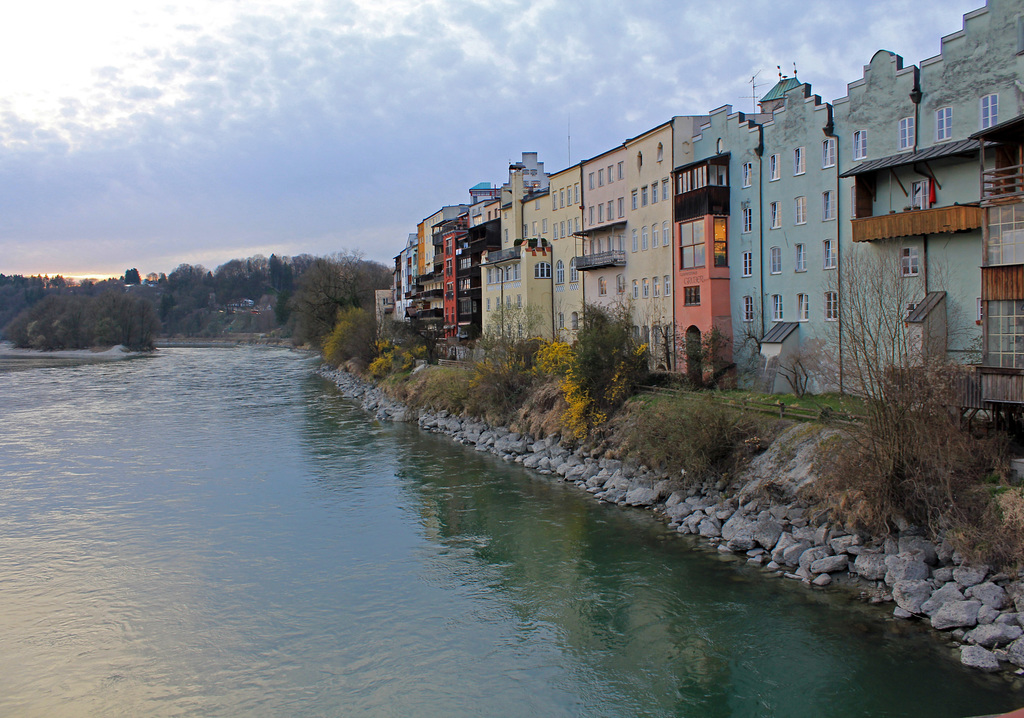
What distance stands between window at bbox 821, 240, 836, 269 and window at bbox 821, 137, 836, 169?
9.22ft

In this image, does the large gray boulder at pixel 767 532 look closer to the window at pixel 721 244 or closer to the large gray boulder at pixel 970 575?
the large gray boulder at pixel 970 575

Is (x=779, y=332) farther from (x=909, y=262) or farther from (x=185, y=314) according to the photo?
(x=185, y=314)

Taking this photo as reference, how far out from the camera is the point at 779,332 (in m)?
28.0

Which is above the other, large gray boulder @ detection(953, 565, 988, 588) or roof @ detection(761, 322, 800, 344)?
roof @ detection(761, 322, 800, 344)

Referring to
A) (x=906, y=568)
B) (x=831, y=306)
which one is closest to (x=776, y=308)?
(x=831, y=306)

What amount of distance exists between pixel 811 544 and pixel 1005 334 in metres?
6.60

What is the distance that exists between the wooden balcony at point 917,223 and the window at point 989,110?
98.2 inches

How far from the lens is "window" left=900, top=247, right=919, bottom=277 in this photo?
22391mm

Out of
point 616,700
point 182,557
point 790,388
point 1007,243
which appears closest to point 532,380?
point 790,388

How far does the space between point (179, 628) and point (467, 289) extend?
4819 centimetres

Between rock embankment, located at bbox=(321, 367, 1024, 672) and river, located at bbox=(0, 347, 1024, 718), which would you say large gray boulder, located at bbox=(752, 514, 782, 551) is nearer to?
rock embankment, located at bbox=(321, 367, 1024, 672)

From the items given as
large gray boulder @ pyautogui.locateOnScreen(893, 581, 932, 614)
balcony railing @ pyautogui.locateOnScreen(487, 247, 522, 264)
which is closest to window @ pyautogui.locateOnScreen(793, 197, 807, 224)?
large gray boulder @ pyautogui.locateOnScreen(893, 581, 932, 614)

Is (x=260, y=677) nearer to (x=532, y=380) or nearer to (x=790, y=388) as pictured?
(x=790, y=388)

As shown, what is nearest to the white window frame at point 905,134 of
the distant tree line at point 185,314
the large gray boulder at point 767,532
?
the large gray boulder at point 767,532
